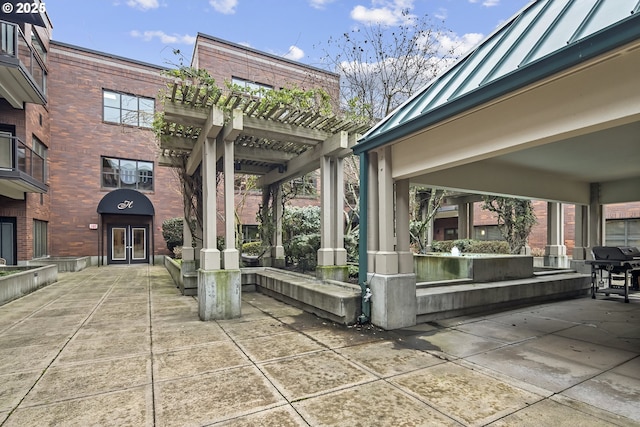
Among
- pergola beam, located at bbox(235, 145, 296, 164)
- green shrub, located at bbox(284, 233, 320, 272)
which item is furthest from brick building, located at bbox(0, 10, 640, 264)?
pergola beam, located at bbox(235, 145, 296, 164)

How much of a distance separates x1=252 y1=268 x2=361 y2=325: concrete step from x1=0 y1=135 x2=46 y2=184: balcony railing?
371 inches

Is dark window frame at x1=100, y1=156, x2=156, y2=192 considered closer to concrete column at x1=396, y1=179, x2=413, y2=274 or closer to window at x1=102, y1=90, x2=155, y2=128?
window at x1=102, y1=90, x2=155, y2=128

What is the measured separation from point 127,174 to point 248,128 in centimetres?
1432

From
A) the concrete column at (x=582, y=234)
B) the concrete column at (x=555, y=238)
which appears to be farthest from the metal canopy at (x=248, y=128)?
the concrete column at (x=555, y=238)

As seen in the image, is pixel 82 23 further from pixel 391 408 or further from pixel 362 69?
pixel 391 408

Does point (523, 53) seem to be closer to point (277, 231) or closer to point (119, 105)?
point (277, 231)

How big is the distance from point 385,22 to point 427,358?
1019 centimetres

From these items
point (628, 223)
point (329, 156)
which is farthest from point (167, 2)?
point (628, 223)

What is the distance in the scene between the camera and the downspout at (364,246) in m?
5.92

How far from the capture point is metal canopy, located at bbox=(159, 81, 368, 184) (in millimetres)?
6531

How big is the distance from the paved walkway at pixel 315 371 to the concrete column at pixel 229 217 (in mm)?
1208

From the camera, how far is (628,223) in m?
15.4

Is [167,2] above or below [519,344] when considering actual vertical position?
above

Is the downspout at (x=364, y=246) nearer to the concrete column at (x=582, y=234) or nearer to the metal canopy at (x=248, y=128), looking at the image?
the metal canopy at (x=248, y=128)
